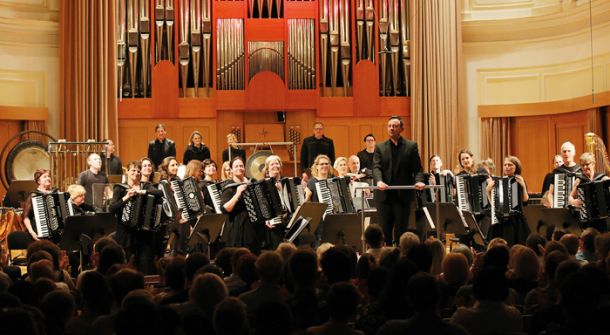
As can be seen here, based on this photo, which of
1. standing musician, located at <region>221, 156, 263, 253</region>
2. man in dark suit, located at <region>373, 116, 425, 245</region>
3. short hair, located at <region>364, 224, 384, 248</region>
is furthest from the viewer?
standing musician, located at <region>221, 156, 263, 253</region>

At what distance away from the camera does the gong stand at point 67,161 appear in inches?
509

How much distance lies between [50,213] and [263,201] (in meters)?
2.25

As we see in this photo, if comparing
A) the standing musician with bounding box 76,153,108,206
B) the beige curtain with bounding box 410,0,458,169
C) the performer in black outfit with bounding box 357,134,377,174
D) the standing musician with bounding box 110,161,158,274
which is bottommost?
the standing musician with bounding box 110,161,158,274

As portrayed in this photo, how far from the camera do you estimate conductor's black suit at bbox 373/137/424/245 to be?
9.05 meters

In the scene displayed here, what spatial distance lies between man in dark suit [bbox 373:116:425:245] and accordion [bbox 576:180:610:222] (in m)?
1.86

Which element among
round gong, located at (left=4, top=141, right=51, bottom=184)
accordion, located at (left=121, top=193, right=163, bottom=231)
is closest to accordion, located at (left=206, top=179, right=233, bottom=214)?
accordion, located at (left=121, top=193, right=163, bottom=231)

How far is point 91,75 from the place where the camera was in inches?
582

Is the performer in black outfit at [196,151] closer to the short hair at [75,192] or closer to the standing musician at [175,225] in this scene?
the standing musician at [175,225]

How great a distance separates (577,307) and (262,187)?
5.52 meters

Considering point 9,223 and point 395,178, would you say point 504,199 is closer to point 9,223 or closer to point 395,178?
point 395,178

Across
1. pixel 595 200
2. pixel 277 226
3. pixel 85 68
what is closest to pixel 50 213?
pixel 277 226

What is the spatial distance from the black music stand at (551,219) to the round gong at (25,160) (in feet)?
25.7

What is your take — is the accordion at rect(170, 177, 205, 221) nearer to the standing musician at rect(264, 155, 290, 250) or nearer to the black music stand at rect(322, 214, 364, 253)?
the standing musician at rect(264, 155, 290, 250)

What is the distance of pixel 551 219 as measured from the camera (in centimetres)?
928
